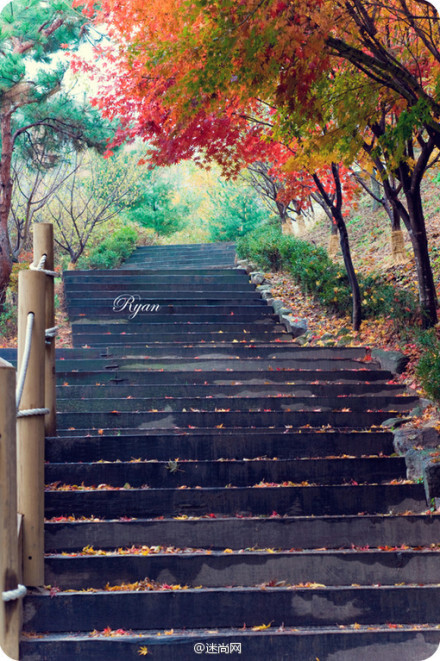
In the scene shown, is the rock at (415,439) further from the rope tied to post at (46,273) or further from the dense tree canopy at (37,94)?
the dense tree canopy at (37,94)

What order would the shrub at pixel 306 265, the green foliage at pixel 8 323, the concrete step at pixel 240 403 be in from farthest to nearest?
the shrub at pixel 306 265, the green foliage at pixel 8 323, the concrete step at pixel 240 403

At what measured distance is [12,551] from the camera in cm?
286

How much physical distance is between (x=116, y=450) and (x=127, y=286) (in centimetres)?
620

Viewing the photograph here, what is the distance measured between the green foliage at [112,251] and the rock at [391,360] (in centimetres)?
829

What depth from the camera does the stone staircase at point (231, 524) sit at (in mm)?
3441

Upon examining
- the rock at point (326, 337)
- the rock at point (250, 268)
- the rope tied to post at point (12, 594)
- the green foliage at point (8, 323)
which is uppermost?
the rock at point (250, 268)

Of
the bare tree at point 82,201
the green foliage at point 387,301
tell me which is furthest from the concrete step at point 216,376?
the bare tree at point 82,201

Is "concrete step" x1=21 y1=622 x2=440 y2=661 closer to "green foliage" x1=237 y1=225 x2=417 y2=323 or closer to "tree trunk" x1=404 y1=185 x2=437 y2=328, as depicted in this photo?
"tree trunk" x1=404 y1=185 x2=437 y2=328

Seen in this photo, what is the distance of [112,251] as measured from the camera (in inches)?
628

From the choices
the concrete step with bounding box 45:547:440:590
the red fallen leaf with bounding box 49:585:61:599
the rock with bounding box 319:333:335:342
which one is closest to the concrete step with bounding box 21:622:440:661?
the red fallen leaf with bounding box 49:585:61:599

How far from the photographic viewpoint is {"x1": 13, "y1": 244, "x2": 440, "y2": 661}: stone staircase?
3441 millimetres

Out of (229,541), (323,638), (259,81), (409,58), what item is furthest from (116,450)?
(409,58)

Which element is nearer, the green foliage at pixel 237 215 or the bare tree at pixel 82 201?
the bare tree at pixel 82 201

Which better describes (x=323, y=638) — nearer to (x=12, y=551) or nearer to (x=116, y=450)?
(x=12, y=551)
